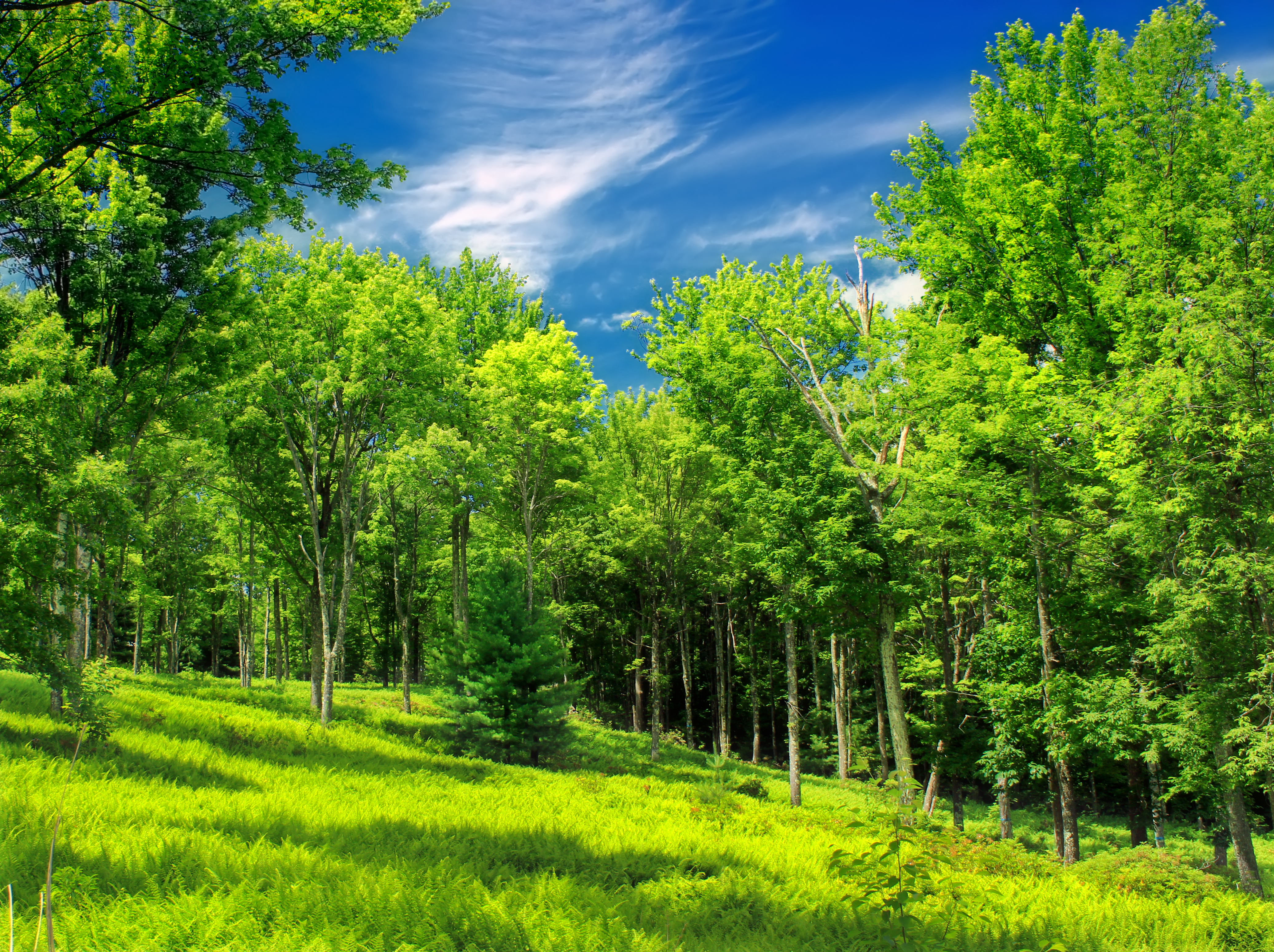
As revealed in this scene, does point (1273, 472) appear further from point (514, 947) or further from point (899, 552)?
point (514, 947)

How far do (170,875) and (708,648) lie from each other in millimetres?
36907

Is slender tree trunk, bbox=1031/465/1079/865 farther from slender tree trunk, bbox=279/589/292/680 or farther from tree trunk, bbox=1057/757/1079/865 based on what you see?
slender tree trunk, bbox=279/589/292/680

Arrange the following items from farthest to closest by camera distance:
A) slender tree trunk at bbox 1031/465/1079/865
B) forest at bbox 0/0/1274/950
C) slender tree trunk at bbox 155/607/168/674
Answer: slender tree trunk at bbox 155/607/168/674 → slender tree trunk at bbox 1031/465/1079/865 → forest at bbox 0/0/1274/950

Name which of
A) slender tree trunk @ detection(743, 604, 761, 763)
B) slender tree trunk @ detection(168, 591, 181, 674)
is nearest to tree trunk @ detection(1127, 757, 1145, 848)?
slender tree trunk @ detection(743, 604, 761, 763)

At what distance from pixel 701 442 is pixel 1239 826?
45.2 feet

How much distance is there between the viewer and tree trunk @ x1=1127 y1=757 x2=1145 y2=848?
59.4 feet

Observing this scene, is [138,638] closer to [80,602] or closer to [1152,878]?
[80,602]

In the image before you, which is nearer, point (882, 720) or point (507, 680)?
point (507, 680)

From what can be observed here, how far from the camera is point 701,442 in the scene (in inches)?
800

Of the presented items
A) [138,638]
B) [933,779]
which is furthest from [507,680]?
[138,638]

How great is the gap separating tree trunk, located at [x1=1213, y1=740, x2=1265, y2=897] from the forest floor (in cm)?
137

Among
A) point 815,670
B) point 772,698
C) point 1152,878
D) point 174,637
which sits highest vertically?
point 174,637

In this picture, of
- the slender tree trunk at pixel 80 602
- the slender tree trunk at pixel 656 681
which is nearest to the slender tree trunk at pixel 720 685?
the slender tree trunk at pixel 656 681

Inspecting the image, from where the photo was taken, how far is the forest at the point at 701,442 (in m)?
8.16
